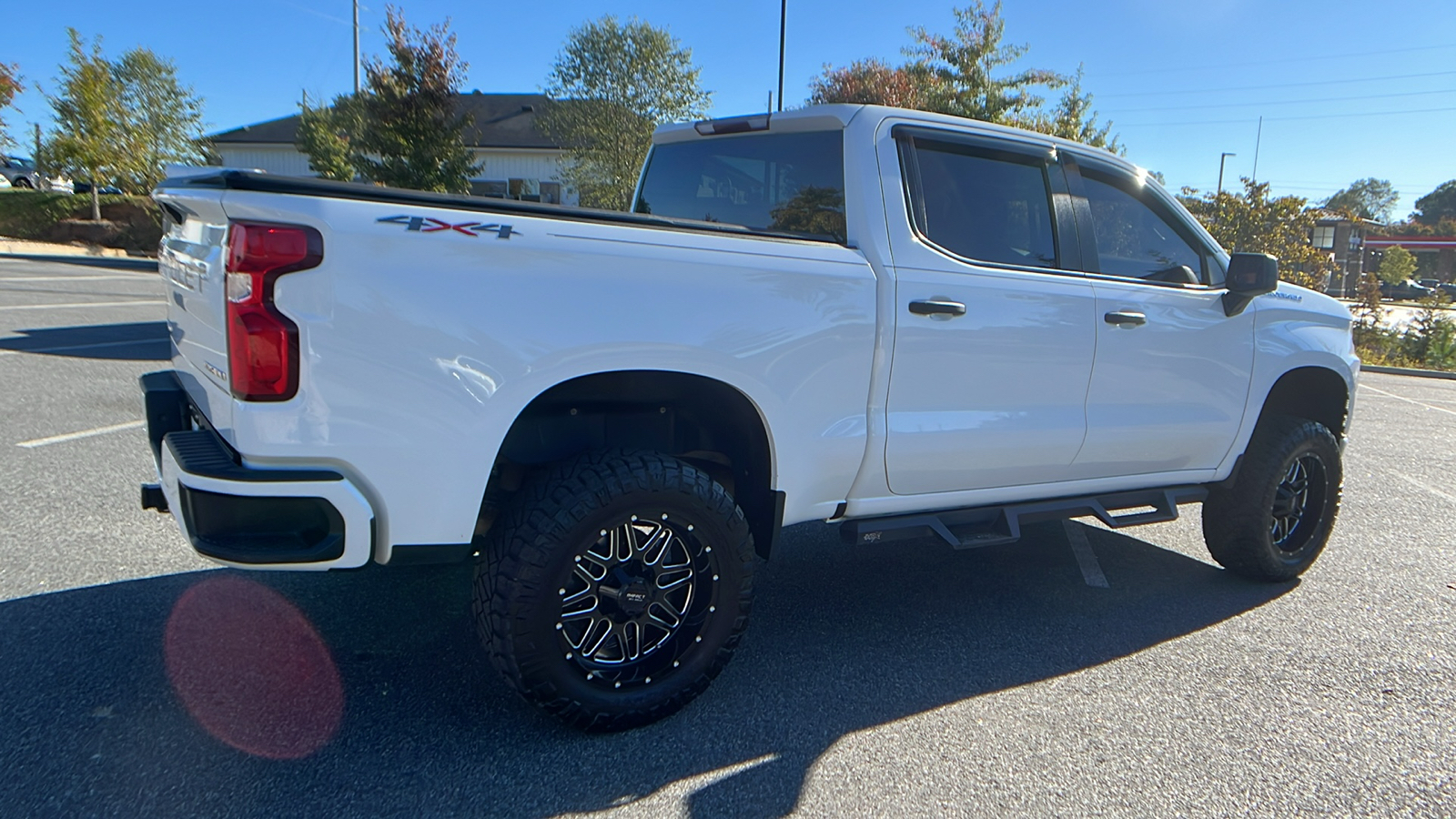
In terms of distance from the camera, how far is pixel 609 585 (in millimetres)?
2967

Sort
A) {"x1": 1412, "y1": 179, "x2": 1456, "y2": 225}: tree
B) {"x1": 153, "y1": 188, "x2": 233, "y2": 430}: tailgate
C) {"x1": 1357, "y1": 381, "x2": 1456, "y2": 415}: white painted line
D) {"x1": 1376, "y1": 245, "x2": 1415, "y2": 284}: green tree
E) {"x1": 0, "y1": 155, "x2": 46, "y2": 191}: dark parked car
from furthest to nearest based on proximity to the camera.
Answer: {"x1": 1412, "y1": 179, "x2": 1456, "y2": 225}: tree < {"x1": 1376, "y1": 245, "x2": 1415, "y2": 284}: green tree < {"x1": 0, "y1": 155, "x2": 46, "y2": 191}: dark parked car < {"x1": 1357, "y1": 381, "x2": 1456, "y2": 415}: white painted line < {"x1": 153, "y1": 188, "x2": 233, "y2": 430}: tailgate

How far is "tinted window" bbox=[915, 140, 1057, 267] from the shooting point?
3686 mm

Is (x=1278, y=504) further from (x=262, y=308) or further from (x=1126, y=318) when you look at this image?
(x=262, y=308)

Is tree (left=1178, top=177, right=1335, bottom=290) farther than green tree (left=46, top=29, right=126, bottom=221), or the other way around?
green tree (left=46, top=29, right=126, bottom=221)

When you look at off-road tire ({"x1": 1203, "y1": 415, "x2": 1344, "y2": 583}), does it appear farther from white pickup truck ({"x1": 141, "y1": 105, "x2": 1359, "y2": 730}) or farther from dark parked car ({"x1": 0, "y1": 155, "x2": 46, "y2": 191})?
dark parked car ({"x1": 0, "y1": 155, "x2": 46, "y2": 191})

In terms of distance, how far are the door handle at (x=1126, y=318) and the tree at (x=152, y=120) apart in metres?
33.3

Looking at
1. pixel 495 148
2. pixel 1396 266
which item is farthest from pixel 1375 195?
pixel 495 148

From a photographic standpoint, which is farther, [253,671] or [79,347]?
[79,347]

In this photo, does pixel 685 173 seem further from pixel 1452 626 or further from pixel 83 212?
pixel 83 212

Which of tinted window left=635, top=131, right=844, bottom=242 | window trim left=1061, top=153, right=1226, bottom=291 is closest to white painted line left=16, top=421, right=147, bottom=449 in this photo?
tinted window left=635, top=131, right=844, bottom=242

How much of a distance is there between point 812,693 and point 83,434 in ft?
17.3

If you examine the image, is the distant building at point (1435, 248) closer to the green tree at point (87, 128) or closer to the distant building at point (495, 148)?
the distant building at point (495, 148)

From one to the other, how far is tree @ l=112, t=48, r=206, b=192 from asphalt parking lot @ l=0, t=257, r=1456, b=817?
30.2 metres

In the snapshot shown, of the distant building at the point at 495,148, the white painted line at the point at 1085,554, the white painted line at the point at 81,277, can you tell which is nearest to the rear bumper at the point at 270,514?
the white painted line at the point at 1085,554
